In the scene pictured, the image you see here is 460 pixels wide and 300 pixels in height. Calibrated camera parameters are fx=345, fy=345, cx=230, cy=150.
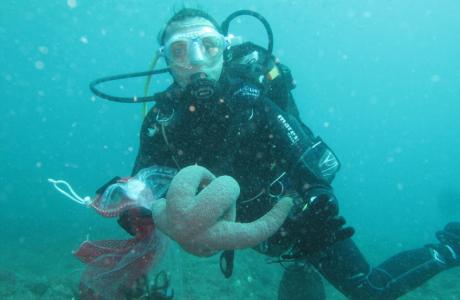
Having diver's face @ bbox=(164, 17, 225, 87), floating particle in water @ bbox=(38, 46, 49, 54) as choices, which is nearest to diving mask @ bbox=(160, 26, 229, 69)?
diver's face @ bbox=(164, 17, 225, 87)

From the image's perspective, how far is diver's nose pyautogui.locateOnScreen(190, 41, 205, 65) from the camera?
3889 mm

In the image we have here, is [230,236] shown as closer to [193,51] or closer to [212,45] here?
[193,51]

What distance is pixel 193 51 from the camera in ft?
12.8

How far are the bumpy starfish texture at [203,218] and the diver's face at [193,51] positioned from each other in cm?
189

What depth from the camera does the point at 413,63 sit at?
327 feet

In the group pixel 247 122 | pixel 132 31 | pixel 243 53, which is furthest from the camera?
pixel 132 31

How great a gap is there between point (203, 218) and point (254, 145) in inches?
74.9

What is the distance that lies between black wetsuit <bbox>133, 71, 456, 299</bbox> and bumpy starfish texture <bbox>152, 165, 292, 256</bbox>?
3.50ft

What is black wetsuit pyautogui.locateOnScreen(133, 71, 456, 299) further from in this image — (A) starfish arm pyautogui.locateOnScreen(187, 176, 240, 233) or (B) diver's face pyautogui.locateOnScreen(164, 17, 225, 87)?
(A) starfish arm pyautogui.locateOnScreen(187, 176, 240, 233)

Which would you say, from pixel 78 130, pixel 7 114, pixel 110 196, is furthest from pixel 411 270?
pixel 7 114


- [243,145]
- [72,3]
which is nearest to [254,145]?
[243,145]

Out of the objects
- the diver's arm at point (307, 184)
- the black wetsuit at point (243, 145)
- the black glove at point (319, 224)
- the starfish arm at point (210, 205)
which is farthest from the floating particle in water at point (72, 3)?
the starfish arm at point (210, 205)

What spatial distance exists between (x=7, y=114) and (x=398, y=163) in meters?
134

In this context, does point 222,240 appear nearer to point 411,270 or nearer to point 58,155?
point 411,270
